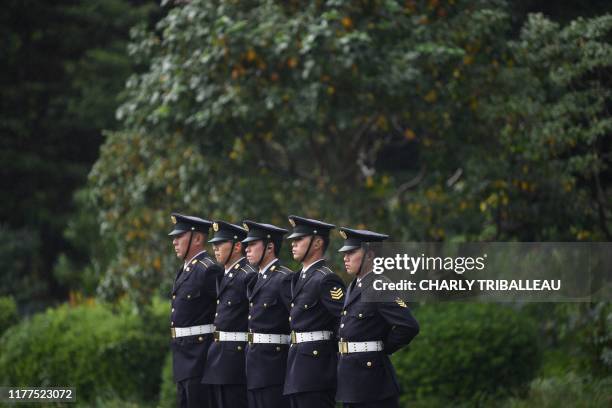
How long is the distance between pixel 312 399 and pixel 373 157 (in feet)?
23.7

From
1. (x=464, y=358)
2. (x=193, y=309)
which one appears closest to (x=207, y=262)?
(x=193, y=309)

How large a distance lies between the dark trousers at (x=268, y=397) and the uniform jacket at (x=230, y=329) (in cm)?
33

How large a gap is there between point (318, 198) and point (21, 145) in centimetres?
1183

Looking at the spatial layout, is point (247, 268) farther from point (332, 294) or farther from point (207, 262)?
point (332, 294)

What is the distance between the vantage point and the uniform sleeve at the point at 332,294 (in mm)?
8461

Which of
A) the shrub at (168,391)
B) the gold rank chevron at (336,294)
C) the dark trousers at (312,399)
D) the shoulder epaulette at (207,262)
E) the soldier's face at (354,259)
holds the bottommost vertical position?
the shrub at (168,391)

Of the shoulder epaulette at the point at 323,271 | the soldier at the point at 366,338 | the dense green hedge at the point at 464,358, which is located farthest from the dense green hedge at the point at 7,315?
the soldier at the point at 366,338

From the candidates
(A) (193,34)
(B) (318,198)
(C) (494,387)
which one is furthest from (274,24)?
(C) (494,387)

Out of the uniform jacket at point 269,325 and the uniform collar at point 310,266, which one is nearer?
the uniform collar at point 310,266

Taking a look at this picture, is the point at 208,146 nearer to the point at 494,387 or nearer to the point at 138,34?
the point at 138,34

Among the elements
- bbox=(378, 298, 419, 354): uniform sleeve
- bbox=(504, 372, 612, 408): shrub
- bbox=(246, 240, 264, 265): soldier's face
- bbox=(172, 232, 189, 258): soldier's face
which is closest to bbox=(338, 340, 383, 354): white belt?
bbox=(378, 298, 419, 354): uniform sleeve

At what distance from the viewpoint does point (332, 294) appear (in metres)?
8.50

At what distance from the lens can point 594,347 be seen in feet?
39.2

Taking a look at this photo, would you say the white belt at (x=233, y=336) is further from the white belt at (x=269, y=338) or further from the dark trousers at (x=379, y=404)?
the dark trousers at (x=379, y=404)
